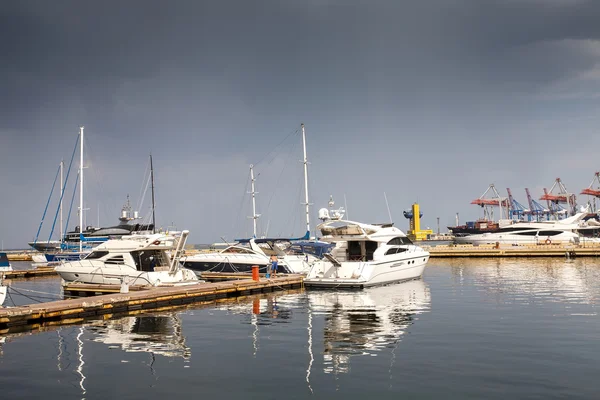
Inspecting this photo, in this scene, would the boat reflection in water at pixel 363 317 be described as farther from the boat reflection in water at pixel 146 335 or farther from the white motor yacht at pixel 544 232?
the white motor yacht at pixel 544 232

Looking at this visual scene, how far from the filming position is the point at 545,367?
11.9 meters

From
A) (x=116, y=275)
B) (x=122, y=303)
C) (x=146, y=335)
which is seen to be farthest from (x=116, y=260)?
(x=146, y=335)

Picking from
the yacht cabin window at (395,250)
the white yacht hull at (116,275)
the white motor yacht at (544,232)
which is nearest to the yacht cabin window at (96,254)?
the white yacht hull at (116,275)

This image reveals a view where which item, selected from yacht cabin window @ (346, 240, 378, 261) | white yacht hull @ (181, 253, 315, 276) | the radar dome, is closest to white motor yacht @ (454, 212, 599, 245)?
the radar dome

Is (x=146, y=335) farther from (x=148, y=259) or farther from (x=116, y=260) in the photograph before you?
(x=148, y=259)

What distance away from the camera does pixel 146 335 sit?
55.1ft

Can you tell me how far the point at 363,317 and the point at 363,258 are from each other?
471 inches

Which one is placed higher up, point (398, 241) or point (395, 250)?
point (398, 241)

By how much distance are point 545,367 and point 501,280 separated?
2360cm

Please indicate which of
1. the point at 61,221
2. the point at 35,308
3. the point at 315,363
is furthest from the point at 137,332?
the point at 61,221

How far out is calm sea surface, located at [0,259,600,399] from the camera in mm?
10617

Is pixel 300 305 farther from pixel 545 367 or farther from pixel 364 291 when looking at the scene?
pixel 545 367

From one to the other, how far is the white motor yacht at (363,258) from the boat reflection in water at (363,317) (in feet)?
2.30

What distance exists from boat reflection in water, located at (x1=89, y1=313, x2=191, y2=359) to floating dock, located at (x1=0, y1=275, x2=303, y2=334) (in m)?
1.36
